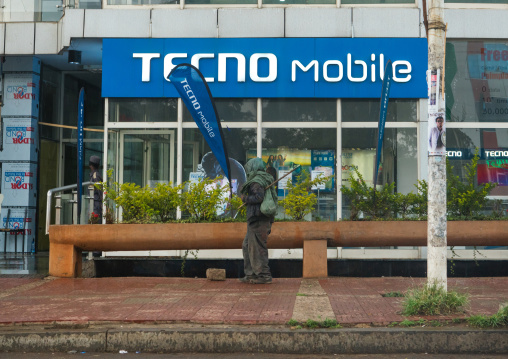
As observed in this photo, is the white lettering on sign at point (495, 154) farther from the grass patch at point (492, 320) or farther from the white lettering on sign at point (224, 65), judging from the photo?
the grass patch at point (492, 320)

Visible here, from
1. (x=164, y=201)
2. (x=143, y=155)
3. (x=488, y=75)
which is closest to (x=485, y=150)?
(x=488, y=75)

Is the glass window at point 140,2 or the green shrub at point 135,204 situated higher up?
the glass window at point 140,2

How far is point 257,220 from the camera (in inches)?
376

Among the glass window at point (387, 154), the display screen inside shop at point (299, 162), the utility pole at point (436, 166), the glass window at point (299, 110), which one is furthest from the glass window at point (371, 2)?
the utility pole at point (436, 166)

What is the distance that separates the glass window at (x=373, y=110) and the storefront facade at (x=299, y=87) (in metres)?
0.02

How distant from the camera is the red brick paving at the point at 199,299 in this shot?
22.8 feet

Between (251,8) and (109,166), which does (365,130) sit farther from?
(109,166)

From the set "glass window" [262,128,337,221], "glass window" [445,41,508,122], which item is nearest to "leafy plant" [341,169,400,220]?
"glass window" [262,128,337,221]

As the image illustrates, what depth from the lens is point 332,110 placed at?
1387cm

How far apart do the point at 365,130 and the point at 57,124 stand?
333 inches

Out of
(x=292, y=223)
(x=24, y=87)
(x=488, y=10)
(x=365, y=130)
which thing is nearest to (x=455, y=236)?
(x=292, y=223)

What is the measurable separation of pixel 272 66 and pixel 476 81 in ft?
14.4

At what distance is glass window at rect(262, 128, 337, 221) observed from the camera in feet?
45.0

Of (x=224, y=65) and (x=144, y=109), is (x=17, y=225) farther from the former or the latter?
(x=224, y=65)
